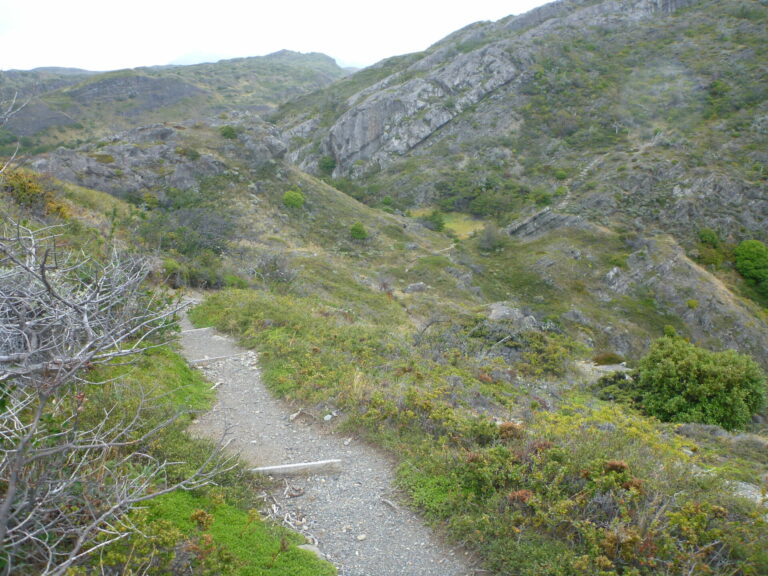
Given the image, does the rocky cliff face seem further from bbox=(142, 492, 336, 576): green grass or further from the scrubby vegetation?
bbox=(142, 492, 336, 576): green grass

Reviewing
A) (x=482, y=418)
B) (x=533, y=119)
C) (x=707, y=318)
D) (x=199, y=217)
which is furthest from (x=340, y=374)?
(x=533, y=119)

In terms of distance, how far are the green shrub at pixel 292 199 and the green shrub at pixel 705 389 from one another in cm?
2449

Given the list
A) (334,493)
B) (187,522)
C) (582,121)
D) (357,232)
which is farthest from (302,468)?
(582,121)

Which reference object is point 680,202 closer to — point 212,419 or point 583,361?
point 583,361

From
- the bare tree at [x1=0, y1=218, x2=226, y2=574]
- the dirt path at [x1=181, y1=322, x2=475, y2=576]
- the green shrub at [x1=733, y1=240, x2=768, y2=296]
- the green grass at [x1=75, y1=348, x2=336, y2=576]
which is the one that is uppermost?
the bare tree at [x1=0, y1=218, x2=226, y2=574]

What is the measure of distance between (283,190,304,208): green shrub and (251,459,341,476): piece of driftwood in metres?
26.6

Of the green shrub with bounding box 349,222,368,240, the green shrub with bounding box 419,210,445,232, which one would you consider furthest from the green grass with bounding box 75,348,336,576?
the green shrub with bounding box 419,210,445,232

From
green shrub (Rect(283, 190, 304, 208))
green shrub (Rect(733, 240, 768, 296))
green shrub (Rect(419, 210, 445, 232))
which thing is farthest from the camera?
green shrub (Rect(419, 210, 445, 232))

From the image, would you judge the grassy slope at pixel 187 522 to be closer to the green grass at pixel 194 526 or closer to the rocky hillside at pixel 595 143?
the green grass at pixel 194 526

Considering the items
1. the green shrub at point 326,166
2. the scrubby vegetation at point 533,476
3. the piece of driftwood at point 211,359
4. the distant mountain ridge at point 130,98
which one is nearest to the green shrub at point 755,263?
the scrubby vegetation at point 533,476

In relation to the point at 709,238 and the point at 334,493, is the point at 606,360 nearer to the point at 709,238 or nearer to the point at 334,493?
the point at 334,493

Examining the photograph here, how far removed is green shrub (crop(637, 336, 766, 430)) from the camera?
411 inches

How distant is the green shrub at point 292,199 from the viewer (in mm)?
30172

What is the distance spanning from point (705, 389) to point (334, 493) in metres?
10.0
